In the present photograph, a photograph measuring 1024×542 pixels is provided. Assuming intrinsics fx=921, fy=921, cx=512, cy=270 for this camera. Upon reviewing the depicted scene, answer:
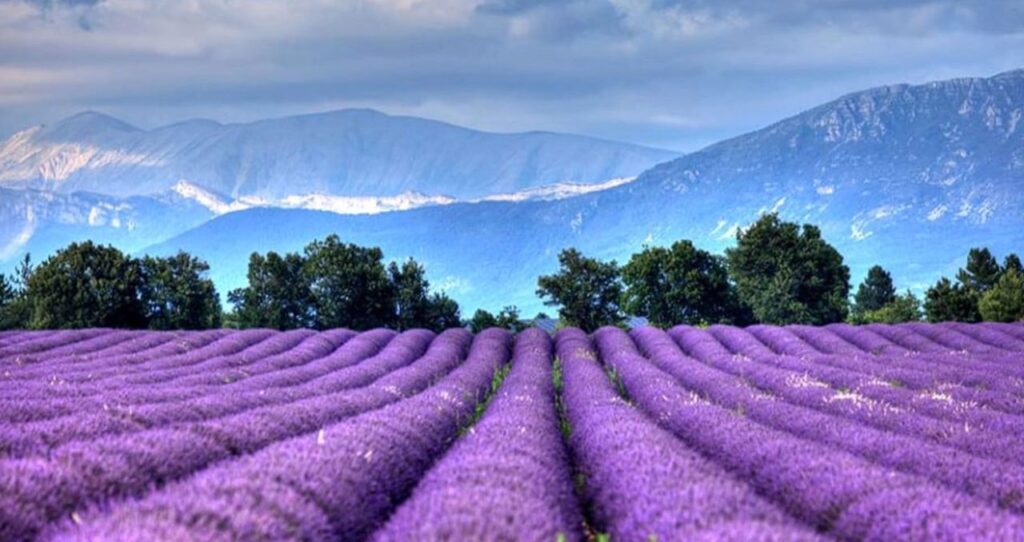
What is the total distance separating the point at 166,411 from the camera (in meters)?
9.88

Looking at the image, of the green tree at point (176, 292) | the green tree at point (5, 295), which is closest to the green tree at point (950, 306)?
the green tree at point (176, 292)

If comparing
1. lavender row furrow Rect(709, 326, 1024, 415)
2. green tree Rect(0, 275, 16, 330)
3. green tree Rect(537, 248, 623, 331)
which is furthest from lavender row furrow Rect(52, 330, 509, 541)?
green tree Rect(0, 275, 16, 330)

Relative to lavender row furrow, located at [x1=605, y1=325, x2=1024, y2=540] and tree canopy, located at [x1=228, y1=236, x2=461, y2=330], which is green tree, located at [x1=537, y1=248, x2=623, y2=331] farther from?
lavender row furrow, located at [x1=605, y1=325, x2=1024, y2=540]

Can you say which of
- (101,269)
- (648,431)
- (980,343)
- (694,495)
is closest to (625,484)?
A: (694,495)

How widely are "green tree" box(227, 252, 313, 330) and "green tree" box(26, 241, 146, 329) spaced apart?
A: 6306mm

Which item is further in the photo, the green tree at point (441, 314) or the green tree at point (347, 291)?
the green tree at point (441, 314)

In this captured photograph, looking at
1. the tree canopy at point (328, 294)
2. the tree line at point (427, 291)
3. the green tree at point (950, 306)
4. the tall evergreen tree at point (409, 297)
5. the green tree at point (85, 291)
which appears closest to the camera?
the green tree at point (85, 291)

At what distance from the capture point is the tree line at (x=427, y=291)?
50.5 meters

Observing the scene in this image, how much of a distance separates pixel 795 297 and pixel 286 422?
5368 centimetres

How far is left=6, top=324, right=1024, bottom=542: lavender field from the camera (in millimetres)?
4734

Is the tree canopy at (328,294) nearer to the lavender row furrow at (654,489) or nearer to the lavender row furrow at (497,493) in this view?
the lavender row furrow at (654,489)

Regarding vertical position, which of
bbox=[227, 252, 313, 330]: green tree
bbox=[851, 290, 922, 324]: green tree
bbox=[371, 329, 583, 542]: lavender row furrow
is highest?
bbox=[227, 252, 313, 330]: green tree

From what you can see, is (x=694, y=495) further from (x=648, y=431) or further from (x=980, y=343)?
(x=980, y=343)

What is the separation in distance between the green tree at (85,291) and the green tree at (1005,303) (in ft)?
156
